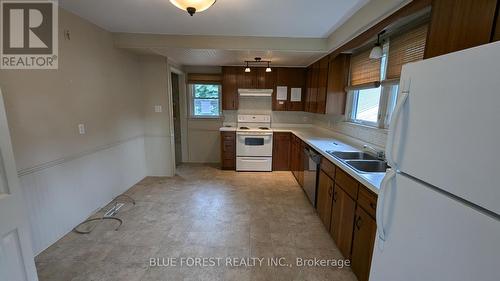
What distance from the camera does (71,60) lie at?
2.39 m

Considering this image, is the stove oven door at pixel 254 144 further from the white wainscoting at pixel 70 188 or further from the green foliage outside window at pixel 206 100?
the white wainscoting at pixel 70 188

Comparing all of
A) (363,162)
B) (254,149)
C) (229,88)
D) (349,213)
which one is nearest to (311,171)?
(363,162)

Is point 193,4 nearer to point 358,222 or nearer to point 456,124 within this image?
point 456,124

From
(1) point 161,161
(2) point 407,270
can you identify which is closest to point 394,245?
(2) point 407,270

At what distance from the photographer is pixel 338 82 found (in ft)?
10.6

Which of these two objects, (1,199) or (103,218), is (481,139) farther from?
(103,218)

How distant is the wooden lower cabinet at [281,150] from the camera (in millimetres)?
4562

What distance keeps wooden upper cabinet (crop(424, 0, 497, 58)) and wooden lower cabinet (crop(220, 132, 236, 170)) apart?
359cm

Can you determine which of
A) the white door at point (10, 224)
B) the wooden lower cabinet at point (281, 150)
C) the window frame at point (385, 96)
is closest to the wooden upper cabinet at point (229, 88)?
the wooden lower cabinet at point (281, 150)

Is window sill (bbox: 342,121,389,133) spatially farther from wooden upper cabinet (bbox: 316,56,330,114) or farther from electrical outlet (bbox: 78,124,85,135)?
electrical outlet (bbox: 78,124,85,135)

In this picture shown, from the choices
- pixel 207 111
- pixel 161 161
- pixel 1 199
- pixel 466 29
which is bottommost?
pixel 161 161

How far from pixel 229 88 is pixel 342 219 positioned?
3.61 metres

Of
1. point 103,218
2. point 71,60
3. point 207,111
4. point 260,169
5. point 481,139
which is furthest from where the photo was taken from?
point 207,111

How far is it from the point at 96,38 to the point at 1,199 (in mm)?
2527
